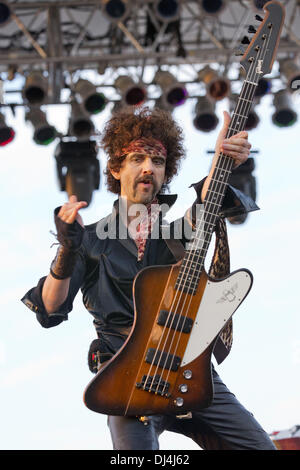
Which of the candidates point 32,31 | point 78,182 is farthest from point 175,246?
point 32,31

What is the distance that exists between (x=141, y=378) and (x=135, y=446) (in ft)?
0.87

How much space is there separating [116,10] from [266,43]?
361cm

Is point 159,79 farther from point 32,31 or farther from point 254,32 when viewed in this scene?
point 254,32

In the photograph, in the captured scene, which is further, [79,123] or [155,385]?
[79,123]

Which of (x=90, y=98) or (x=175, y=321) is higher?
(x=90, y=98)

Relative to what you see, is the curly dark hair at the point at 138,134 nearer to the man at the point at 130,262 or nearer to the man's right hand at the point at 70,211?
the man at the point at 130,262

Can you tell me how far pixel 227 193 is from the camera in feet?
10.6

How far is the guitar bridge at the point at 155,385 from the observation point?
286 centimetres

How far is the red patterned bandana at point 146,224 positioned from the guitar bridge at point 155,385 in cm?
70

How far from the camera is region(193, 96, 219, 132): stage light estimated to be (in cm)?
733

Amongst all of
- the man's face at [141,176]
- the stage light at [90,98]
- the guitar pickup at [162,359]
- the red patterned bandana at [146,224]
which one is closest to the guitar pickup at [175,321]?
the guitar pickup at [162,359]

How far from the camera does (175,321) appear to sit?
2.96 meters

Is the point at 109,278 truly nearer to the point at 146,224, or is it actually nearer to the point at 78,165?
the point at 146,224

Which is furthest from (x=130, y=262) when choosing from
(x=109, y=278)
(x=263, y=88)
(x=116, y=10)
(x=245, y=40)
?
(x=263, y=88)
